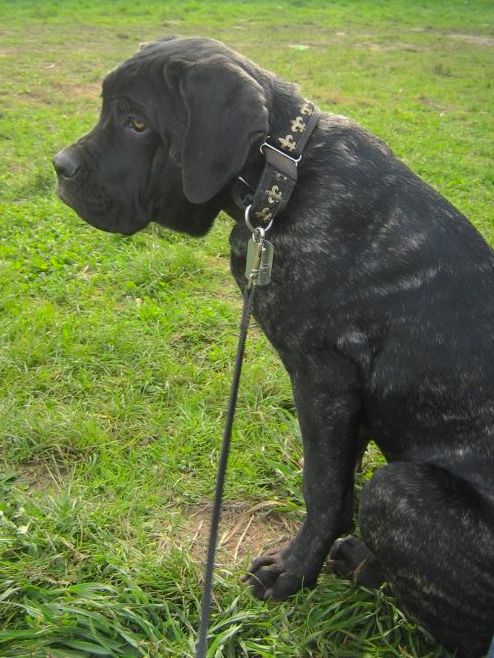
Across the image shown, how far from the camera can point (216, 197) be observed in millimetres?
2902

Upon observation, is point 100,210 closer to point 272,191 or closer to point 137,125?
point 137,125

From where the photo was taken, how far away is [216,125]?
2.54 m

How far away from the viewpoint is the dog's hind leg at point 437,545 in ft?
7.97

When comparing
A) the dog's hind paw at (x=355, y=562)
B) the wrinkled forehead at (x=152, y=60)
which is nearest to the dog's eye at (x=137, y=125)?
the wrinkled forehead at (x=152, y=60)

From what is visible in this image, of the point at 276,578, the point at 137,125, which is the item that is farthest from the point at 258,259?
the point at 276,578

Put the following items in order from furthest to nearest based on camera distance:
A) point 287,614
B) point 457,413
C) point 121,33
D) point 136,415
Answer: point 121,33 → point 136,415 → point 287,614 → point 457,413

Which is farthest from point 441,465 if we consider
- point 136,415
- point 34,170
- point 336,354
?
point 34,170

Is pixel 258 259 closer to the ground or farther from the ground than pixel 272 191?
closer to the ground

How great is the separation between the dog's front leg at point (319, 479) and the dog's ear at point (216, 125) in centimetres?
81

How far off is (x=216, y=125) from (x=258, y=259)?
473 millimetres

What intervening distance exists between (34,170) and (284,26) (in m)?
12.1

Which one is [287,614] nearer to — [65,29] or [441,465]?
[441,465]

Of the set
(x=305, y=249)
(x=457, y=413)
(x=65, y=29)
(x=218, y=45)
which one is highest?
(x=218, y=45)

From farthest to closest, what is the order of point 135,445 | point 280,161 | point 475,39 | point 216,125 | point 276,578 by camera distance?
point 475,39
point 135,445
point 276,578
point 280,161
point 216,125
